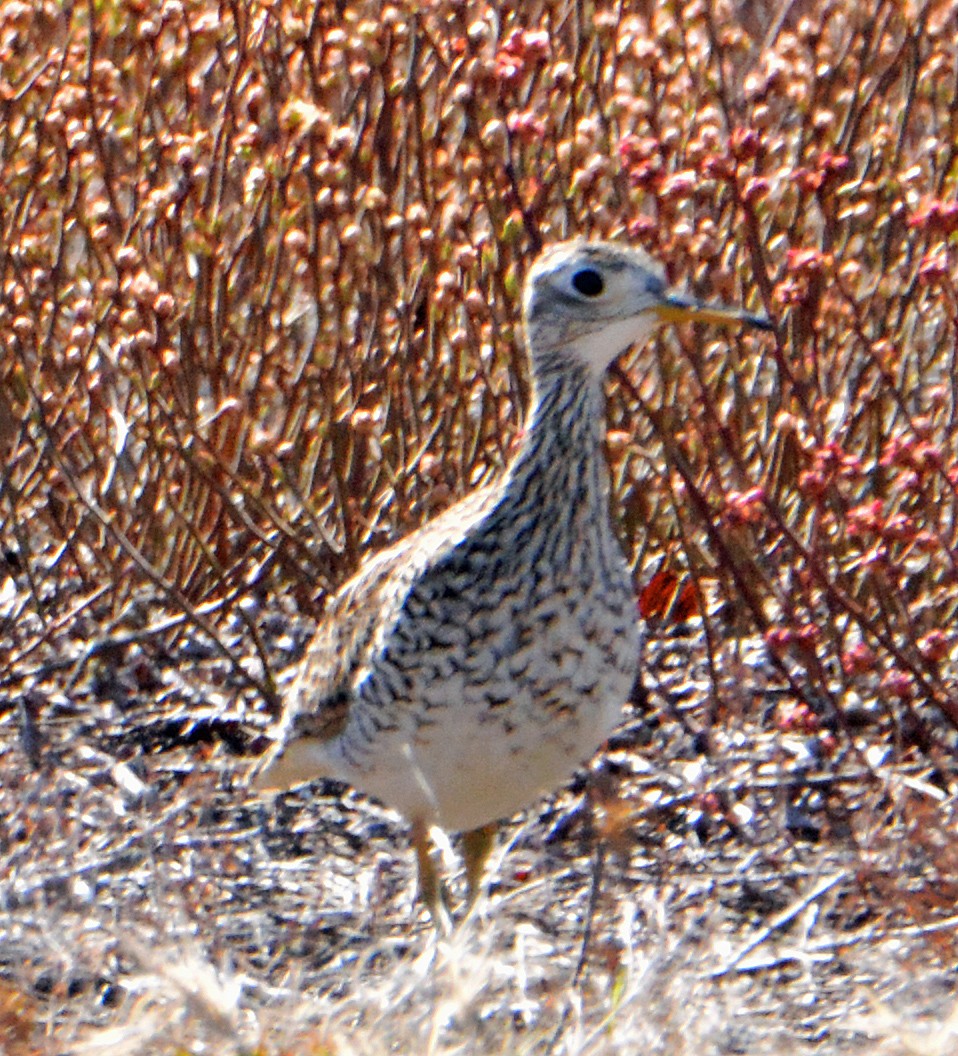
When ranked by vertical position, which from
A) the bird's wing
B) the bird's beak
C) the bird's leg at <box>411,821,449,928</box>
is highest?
the bird's beak

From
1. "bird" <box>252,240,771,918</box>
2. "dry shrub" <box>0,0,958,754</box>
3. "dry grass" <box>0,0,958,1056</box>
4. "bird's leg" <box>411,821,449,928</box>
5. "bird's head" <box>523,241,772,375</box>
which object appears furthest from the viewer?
"dry shrub" <box>0,0,958,754</box>

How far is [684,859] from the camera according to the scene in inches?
205

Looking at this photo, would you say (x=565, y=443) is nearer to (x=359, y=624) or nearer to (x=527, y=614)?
(x=527, y=614)

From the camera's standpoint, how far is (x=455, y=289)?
201 inches

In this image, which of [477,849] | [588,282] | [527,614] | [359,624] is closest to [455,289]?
[588,282]

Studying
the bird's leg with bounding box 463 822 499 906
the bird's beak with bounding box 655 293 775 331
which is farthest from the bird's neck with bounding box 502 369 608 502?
the bird's leg with bounding box 463 822 499 906

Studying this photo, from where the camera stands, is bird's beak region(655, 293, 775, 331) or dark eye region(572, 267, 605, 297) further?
dark eye region(572, 267, 605, 297)

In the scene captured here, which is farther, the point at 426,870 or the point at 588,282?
the point at 426,870

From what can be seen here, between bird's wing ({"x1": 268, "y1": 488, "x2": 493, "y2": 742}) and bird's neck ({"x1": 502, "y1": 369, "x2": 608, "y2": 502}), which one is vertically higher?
bird's neck ({"x1": 502, "y1": 369, "x2": 608, "y2": 502})

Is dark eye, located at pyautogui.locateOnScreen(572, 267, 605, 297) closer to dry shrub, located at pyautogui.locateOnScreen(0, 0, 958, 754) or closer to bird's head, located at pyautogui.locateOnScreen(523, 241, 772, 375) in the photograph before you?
bird's head, located at pyautogui.locateOnScreen(523, 241, 772, 375)

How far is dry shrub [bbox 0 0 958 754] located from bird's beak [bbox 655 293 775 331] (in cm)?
19

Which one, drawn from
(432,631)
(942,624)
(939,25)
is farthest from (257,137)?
(942,624)

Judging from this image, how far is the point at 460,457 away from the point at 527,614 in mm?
1654

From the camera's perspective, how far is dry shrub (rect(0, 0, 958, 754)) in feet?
16.3
